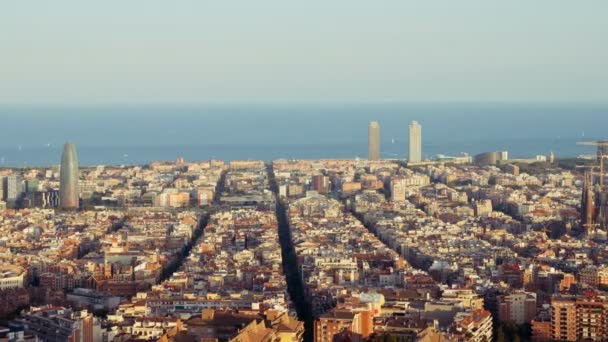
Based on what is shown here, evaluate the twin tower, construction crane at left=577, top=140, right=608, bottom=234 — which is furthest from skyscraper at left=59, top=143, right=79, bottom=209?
the twin tower

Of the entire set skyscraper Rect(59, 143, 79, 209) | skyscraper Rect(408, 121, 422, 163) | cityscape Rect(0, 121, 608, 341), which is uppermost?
skyscraper Rect(408, 121, 422, 163)

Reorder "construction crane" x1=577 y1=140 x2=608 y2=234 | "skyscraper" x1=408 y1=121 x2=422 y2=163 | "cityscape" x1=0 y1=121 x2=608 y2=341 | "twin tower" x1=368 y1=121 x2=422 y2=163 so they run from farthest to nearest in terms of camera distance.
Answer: "twin tower" x1=368 y1=121 x2=422 y2=163 → "skyscraper" x1=408 y1=121 x2=422 y2=163 → "construction crane" x1=577 y1=140 x2=608 y2=234 → "cityscape" x1=0 y1=121 x2=608 y2=341

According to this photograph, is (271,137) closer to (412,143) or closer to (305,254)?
(412,143)

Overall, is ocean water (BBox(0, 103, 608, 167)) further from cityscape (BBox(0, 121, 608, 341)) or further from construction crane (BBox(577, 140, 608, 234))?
construction crane (BBox(577, 140, 608, 234))

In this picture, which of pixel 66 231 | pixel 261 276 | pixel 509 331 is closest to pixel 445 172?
pixel 66 231

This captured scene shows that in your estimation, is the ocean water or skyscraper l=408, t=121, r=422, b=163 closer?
skyscraper l=408, t=121, r=422, b=163

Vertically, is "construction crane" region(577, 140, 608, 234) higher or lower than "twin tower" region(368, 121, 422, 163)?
lower

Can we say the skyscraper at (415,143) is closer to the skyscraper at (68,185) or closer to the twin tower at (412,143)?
the twin tower at (412,143)

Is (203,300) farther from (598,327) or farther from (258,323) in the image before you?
(598,327)
